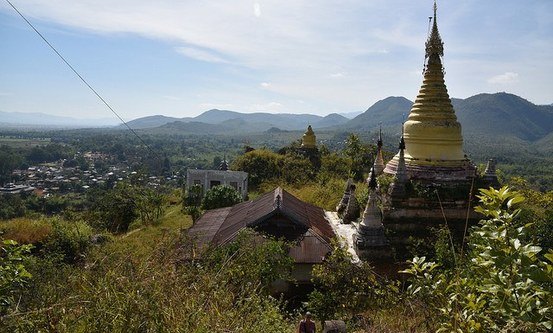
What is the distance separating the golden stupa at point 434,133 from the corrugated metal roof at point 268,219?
3.93 meters

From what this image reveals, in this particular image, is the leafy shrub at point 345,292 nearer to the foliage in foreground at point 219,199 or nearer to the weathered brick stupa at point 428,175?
the weathered brick stupa at point 428,175

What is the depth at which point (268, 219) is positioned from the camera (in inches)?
577

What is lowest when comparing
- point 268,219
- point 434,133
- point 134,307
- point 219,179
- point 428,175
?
point 219,179

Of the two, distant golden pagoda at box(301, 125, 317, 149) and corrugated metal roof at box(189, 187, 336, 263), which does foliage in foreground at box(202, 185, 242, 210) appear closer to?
corrugated metal roof at box(189, 187, 336, 263)

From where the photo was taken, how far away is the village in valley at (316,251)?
3.79m

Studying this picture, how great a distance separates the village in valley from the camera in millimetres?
3791

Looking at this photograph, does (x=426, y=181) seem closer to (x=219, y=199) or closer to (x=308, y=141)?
(x=219, y=199)

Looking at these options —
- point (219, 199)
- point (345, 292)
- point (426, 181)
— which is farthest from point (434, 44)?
point (219, 199)

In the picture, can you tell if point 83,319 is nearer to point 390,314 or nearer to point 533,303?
point 533,303

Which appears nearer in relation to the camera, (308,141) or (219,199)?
(219,199)

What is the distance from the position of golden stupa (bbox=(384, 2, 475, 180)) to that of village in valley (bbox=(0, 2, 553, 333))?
0.17 feet

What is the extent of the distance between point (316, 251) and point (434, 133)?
690 cm

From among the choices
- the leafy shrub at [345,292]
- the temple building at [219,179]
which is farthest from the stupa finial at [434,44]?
the temple building at [219,179]

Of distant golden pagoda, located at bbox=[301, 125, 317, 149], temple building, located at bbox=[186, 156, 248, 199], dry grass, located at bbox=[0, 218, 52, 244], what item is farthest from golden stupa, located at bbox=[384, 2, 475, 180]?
distant golden pagoda, located at bbox=[301, 125, 317, 149]
